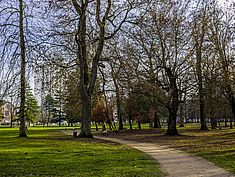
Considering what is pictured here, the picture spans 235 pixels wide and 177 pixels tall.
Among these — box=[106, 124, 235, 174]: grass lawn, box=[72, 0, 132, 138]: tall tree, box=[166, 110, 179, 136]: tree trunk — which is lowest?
box=[106, 124, 235, 174]: grass lawn

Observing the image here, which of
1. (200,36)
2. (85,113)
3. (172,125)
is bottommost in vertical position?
(172,125)

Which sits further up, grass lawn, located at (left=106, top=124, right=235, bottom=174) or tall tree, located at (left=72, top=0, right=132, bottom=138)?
tall tree, located at (left=72, top=0, right=132, bottom=138)

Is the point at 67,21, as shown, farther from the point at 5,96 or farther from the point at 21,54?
the point at 5,96

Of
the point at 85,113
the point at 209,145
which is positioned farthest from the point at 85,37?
the point at 209,145

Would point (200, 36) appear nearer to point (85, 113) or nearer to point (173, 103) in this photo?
point (173, 103)

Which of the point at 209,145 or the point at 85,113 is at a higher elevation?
the point at 85,113

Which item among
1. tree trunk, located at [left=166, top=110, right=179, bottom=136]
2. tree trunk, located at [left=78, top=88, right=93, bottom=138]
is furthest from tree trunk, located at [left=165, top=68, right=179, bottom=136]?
tree trunk, located at [left=78, top=88, right=93, bottom=138]

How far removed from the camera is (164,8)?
104 feet

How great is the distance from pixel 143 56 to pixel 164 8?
4.89 m

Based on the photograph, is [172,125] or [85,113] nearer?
[85,113]

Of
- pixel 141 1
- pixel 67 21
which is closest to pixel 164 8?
pixel 141 1

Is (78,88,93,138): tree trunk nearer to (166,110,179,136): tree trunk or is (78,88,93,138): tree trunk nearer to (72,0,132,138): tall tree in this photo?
(72,0,132,138): tall tree

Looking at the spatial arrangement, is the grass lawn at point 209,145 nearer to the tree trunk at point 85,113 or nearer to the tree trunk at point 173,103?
the tree trunk at point 173,103

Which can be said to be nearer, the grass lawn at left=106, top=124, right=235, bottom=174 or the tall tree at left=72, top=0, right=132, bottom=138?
the grass lawn at left=106, top=124, right=235, bottom=174
